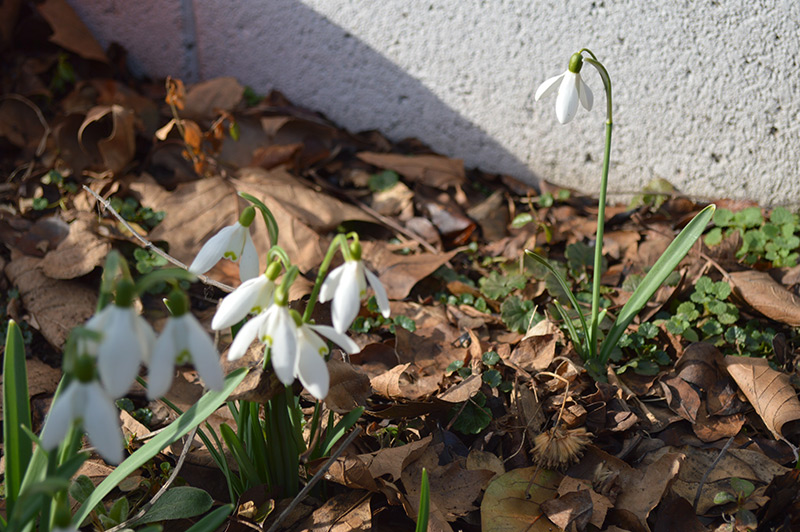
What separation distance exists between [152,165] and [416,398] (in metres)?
1.64

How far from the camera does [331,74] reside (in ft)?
9.52

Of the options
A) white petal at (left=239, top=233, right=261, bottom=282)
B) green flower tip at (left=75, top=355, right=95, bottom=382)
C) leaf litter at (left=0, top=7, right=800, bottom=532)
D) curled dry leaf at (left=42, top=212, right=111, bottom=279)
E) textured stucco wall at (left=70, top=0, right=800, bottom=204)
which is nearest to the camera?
green flower tip at (left=75, top=355, right=95, bottom=382)

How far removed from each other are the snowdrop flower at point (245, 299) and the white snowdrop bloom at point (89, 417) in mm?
245

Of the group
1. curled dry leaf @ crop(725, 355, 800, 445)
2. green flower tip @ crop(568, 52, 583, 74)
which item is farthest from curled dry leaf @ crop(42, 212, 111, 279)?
curled dry leaf @ crop(725, 355, 800, 445)

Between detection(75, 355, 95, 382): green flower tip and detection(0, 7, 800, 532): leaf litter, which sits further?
detection(0, 7, 800, 532): leaf litter

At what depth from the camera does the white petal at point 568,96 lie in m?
1.55

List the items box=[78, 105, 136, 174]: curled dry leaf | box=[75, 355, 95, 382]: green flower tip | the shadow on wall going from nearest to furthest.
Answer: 1. box=[75, 355, 95, 382]: green flower tip
2. box=[78, 105, 136, 174]: curled dry leaf
3. the shadow on wall

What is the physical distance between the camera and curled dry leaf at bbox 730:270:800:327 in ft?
6.17

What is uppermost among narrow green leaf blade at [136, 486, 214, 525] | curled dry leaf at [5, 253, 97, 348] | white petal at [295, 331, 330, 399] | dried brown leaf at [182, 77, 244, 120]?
white petal at [295, 331, 330, 399]

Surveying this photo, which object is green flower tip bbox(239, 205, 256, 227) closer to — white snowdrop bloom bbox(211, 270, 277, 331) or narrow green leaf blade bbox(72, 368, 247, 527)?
white snowdrop bloom bbox(211, 270, 277, 331)

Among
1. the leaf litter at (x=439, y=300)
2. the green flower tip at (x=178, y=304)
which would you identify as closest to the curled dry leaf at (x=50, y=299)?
the leaf litter at (x=439, y=300)

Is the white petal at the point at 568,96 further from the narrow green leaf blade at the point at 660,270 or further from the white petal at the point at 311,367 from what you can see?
the white petal at the point at 311,367

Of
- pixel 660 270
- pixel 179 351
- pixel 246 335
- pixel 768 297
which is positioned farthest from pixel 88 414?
pixel 768 297

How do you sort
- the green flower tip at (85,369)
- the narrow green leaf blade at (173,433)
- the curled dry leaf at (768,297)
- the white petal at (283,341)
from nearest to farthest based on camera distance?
Answer: the green flower tip at (85,369) → the white petal at (283,341) → the narrow green leaf blade at (173,433) → the curled dry leaf at (768,297)
